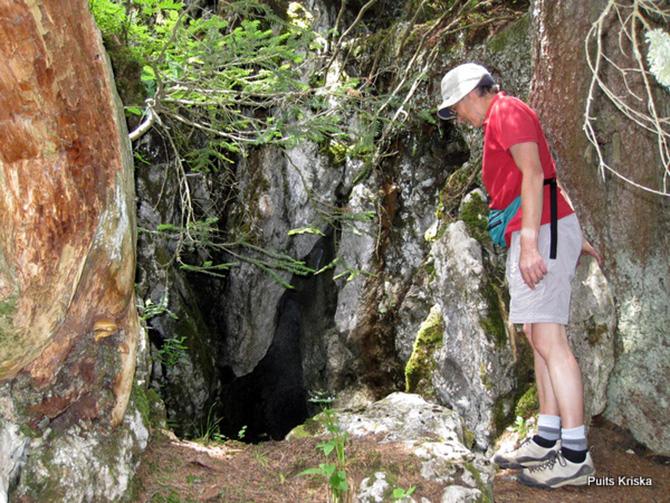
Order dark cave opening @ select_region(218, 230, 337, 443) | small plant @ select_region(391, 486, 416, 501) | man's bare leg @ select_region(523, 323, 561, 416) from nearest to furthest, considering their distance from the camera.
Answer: small plant @ select_region(391, 486, 416, 501), man's bare leg @ select_region(523, 323, 561, 416), dark cave opening @ select_region(218, 230, 337, 443)

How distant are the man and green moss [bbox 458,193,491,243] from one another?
2121mm

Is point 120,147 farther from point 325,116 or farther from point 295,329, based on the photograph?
point 295,329

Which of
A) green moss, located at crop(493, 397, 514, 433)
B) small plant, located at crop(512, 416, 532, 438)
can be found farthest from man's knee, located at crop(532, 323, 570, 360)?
green moss, located at crop(493, 397, 514, 433)

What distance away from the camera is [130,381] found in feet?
9.50

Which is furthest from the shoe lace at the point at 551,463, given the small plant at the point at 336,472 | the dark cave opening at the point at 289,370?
the dark cave opening at the point at 289,370

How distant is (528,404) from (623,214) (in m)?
1.63

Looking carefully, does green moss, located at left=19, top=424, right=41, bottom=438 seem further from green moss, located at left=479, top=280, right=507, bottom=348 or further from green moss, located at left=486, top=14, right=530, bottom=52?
green moss, located at left=486, top=14, right=530, bottom=52

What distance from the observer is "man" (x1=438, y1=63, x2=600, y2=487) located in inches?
117

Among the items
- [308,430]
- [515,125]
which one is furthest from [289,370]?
[515,125]

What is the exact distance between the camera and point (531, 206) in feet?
9.66

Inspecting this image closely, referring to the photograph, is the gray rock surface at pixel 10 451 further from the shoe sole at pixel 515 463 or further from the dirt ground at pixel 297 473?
the shoe sole at pixel 515 463

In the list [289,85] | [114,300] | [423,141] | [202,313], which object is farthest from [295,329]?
[114,300]

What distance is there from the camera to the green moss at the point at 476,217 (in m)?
5.41

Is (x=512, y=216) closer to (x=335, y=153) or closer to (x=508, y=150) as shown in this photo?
(x=508, y=150)
